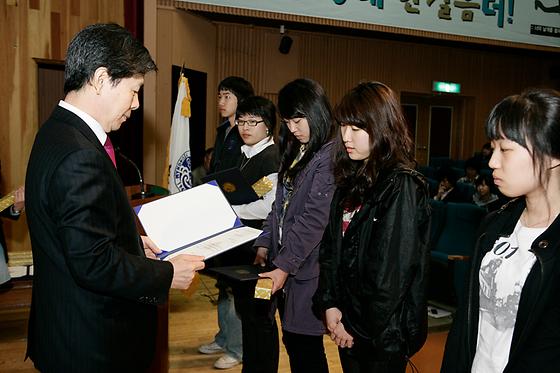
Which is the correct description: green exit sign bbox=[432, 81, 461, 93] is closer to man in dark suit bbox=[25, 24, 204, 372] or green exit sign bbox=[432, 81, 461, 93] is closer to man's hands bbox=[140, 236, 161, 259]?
man's hands bbox=[140, 236, 161, 259]

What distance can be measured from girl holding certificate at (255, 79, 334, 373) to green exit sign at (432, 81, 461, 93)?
855 centimetres

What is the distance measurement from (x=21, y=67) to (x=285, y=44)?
4612 millimetres

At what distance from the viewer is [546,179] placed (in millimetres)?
1218

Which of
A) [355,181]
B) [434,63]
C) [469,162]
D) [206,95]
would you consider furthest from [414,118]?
[355,181]

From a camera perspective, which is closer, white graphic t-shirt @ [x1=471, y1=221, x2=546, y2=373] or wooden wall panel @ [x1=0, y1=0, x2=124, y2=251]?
white graphic t-shirt @ [x1=471, y1=221, x2=546, y2=373]

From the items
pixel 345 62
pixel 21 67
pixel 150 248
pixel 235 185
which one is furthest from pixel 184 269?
pixel 345 62

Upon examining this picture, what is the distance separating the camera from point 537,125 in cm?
119

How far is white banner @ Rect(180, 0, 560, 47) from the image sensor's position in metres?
5.31

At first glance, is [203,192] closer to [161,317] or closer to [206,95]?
[161,317]

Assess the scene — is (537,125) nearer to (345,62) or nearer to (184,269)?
(184,269)

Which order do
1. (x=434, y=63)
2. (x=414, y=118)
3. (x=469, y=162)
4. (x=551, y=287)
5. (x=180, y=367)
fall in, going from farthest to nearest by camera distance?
1. (x=414, y=118)
2. (x=434, y=63)
3. (x=469, y=162)
4. (x=180, y=367)
5. (x=551, y=287)

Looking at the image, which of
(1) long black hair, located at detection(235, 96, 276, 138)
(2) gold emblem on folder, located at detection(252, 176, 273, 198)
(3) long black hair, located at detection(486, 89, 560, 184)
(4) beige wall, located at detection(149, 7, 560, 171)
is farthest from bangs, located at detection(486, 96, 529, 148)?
(4) beige wall, located at detection(149, 7, 560, 171)

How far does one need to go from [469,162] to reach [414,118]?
12.3ft

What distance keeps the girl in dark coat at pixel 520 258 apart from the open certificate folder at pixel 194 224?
815 mm
